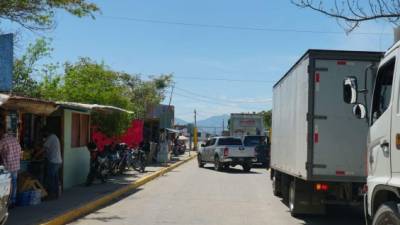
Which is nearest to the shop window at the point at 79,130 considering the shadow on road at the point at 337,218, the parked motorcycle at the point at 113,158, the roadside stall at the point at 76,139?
the roadside stall at the point at 76,139

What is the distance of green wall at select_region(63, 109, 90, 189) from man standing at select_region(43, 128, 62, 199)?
249 centimetres

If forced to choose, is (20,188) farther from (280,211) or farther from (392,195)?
(392,195)

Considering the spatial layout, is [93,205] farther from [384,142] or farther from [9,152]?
[384,142]

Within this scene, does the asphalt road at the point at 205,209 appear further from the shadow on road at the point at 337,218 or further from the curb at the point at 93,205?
the curb at the point at 93,205

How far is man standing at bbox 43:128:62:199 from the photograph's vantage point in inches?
615

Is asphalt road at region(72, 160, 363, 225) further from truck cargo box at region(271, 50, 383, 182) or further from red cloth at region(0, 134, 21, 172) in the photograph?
truck cargo box at region(271, 50, 383, 182)

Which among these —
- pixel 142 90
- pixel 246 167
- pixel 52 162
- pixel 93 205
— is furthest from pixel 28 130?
pixel 142 90

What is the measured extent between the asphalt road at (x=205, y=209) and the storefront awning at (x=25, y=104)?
2592 mm

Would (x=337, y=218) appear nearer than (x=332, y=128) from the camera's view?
No

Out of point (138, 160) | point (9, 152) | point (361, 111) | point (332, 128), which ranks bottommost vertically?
point (138, 160)

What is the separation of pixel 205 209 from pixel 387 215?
355 inches

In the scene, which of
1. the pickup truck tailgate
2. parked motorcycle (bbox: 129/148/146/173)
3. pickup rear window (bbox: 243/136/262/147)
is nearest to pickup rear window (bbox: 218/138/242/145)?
the pickup truck tailgate

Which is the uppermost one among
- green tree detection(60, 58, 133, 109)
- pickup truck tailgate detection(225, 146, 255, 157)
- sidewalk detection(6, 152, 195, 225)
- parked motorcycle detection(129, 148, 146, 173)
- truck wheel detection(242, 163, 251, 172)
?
green tree detection(60, 58, 133, 109)

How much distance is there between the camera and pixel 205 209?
15.0 metres
